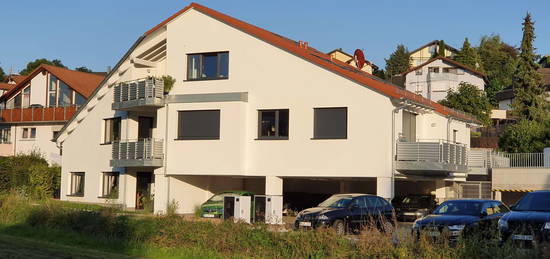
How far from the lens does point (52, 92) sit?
5406 centimetres

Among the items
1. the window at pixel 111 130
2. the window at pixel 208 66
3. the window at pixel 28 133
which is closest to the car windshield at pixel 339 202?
the window at pixel 208 66

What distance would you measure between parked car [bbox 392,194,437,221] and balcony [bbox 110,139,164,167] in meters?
11.3

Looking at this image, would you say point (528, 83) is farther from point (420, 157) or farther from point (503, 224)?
point (503, 224)

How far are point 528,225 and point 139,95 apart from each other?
21121 mm

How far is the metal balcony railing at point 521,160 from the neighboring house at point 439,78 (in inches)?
Result: 1706

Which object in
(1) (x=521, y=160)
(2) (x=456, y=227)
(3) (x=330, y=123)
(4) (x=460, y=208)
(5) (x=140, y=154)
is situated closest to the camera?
(2) (x=456, y=227)

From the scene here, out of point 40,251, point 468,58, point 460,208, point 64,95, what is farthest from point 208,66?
point 468,58

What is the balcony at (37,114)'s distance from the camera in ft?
168

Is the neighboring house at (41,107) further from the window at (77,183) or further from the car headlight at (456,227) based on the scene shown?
the car headlight at (456,227)

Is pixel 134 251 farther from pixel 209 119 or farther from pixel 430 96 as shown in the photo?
pixel 430 96

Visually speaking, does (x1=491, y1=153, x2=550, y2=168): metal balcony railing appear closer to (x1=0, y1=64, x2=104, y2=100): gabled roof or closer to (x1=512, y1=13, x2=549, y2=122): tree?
(x1=512, y1=13, x2=549, y2=122): tree

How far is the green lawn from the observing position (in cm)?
1577

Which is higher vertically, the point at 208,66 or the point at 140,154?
the point at 208,66

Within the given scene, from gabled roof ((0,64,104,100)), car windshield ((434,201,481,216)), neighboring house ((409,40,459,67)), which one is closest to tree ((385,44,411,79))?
neighboring house ((409,40,459,67))
